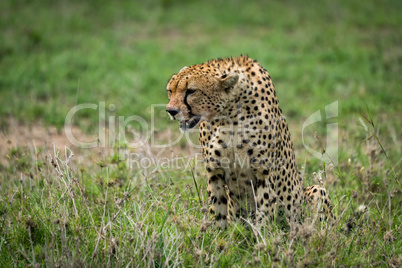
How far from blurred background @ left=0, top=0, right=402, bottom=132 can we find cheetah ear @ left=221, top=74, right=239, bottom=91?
10.0 feet

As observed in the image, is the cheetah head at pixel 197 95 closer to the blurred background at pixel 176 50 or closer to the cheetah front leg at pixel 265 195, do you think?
the cheetah front leg at pixel 265 195

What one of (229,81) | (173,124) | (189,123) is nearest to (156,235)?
(189,123)

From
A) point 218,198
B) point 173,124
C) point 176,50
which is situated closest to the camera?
point 218,198

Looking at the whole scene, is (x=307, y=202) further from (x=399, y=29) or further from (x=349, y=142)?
(x=399, y=29)

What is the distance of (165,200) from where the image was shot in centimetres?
342

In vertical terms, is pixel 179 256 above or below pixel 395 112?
below

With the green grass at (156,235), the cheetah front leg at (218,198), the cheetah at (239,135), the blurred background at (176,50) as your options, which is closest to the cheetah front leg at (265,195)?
the cheetah at (239,135)

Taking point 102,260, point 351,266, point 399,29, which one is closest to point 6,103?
point 102,260

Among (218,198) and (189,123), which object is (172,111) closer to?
(189,123)

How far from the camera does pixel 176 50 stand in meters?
8.52

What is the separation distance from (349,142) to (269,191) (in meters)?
2.05

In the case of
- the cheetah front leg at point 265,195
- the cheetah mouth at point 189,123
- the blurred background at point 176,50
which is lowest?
the cheetah front leg at point 265,195

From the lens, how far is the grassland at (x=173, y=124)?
112 inches

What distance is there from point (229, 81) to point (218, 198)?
85 cm
